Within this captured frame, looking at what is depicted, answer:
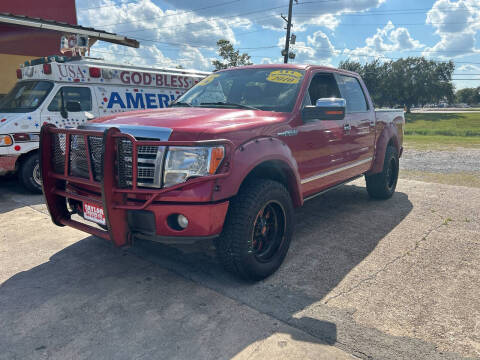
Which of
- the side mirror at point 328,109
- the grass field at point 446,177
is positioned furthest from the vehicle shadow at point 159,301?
the grass field at point 446,177

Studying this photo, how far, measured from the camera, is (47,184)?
3.24 metres

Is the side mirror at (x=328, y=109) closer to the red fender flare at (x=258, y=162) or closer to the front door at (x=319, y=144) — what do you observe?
the front door at (x=319, y=144)

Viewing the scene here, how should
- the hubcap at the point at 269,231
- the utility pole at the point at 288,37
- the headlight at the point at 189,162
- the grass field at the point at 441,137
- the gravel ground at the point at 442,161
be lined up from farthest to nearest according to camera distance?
the utility pole at the point at 288,37, the grass field at the point at 441,137, the gravel ground at the point at 442,161, the hubcap at the point at 269,231, the headlight at the point at 189,162

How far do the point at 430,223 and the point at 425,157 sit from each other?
7.33 m

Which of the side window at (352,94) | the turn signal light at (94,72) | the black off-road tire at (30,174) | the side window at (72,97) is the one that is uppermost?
the turn signal light at (94,72)

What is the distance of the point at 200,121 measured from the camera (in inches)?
116

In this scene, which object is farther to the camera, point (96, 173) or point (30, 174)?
point (30, 174)

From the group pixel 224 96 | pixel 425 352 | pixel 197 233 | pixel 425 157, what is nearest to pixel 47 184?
pixel 197 233

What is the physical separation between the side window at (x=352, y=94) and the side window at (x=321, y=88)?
20cm

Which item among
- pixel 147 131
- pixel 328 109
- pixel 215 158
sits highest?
pixel 328 109

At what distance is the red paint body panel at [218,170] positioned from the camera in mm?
2617

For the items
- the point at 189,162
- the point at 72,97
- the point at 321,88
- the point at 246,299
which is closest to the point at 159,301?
the point at 246,299

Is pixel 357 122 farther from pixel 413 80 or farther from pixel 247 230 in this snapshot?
pixel 413 80

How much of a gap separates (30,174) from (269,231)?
4.81 meters
